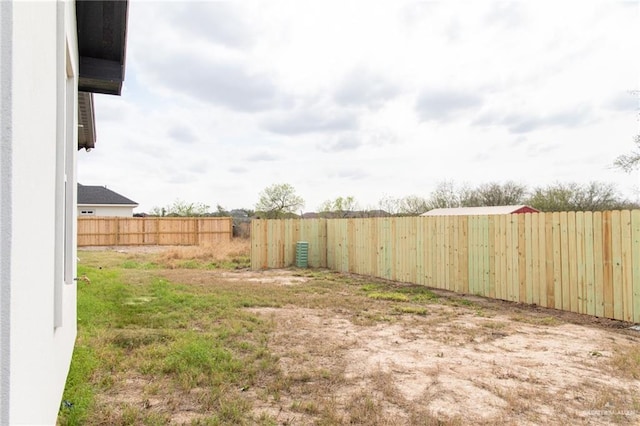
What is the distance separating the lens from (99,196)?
3262 cm

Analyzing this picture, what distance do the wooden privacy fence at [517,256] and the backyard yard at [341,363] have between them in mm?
419

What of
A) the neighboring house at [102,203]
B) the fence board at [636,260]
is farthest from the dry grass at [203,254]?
the neighboring house at [102,203]

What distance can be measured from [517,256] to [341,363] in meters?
5.03

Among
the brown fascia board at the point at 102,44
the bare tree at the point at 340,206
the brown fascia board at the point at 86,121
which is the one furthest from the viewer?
the bare tree at the point at 340,206

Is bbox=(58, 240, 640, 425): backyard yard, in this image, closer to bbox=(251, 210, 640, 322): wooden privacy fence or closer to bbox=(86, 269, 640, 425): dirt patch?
bbox=(86, 269, 640, 425): dirt patch

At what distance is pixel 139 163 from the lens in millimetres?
22125

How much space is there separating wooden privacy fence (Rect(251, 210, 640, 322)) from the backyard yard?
1.37ft

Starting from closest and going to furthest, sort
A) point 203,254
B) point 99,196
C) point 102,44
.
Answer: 1. point 102,44
2. point 203,254
3. point 99,196

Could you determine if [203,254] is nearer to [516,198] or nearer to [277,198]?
[277,198]

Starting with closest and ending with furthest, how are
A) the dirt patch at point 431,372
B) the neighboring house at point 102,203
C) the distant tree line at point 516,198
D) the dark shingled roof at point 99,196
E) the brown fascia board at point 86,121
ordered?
the dirt patch at point 431,372 < the brown fascia board at point 86,121 < the distant tree line at point 516,198 < the neighboring house at point 102,203 < the dark shingled roof at point 99,196

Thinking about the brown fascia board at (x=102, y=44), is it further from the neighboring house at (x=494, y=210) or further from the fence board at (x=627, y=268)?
the neighboring house at (x=494, y=210)

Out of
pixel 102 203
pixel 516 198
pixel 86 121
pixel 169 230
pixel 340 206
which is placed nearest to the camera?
pixel 86 121

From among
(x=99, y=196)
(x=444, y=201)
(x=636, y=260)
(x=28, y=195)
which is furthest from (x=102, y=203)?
(x=28, y=195)

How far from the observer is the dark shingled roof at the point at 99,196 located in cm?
3209
